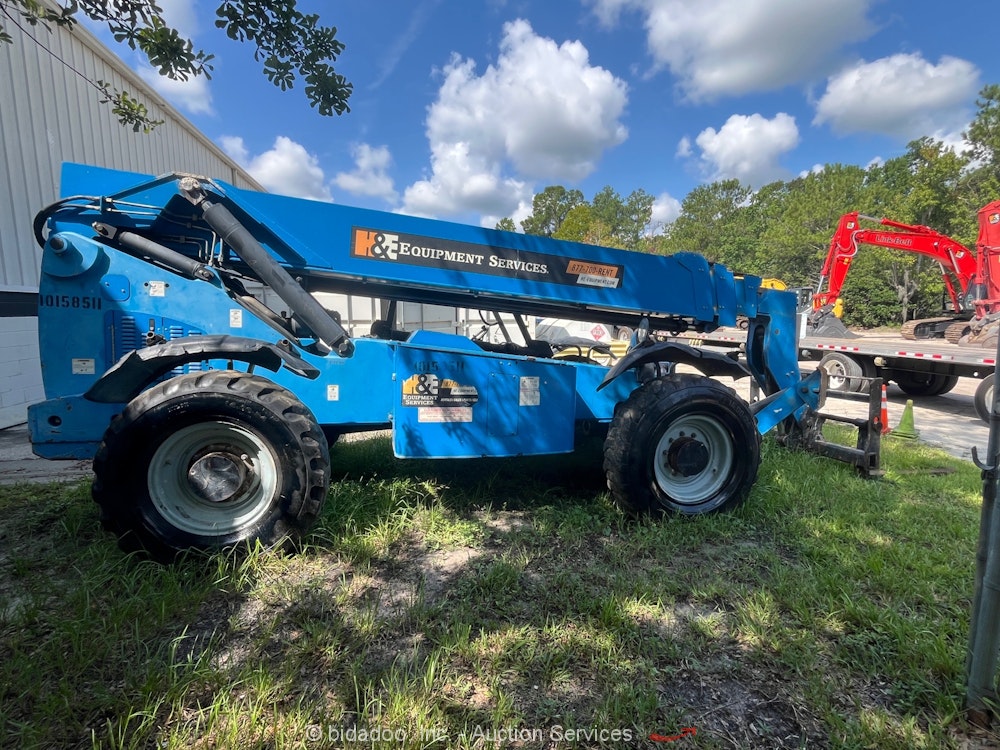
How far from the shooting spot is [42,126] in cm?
735

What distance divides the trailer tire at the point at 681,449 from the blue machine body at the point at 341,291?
358mm

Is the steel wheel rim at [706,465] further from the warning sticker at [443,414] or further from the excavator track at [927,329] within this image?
the excavator track at [927,329]

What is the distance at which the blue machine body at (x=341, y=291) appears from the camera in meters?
2.91

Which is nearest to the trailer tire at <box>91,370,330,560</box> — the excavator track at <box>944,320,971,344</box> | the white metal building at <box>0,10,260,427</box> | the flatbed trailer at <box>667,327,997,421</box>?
the white metal building at <box>0,10,260,427</box>

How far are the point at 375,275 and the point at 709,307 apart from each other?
8.86ft

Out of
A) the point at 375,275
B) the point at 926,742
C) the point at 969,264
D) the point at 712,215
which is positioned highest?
the point at 712,215

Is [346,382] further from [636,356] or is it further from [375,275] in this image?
[636,356]

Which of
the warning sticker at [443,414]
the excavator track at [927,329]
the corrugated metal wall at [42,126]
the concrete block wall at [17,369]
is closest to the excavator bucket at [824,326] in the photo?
the excavator track at [927,329]

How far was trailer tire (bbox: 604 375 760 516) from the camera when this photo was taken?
3350 mm

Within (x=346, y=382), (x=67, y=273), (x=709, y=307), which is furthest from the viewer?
(x=709, y=307)

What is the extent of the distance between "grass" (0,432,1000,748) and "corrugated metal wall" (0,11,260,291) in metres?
5.45

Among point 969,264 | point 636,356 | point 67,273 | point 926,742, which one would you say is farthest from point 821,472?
point 969,264

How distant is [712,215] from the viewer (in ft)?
172

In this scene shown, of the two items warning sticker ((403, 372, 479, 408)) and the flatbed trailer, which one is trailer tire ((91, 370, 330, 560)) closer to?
warning sticker ((403, 372, 479, 408))
